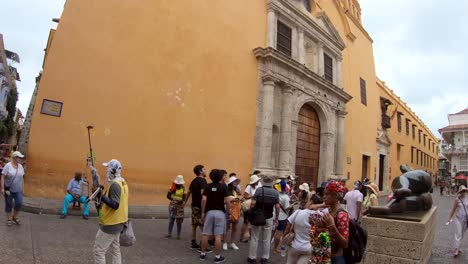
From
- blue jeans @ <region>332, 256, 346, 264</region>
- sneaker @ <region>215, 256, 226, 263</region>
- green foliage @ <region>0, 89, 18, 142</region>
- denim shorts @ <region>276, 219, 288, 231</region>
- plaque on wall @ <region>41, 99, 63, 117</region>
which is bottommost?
sneaker @ <region>215, 256, 226, 263</region>

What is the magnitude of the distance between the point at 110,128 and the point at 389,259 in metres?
7.69

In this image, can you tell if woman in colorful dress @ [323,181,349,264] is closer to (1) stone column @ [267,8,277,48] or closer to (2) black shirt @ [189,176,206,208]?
(2) black shirt @ [189,176,206,208]

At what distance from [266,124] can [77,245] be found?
25.9 ft

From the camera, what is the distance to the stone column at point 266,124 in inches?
469

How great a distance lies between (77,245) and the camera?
5410 mm

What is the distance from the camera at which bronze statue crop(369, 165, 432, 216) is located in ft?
15.0

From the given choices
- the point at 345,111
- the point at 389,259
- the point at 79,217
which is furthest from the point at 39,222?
the point at 345,111

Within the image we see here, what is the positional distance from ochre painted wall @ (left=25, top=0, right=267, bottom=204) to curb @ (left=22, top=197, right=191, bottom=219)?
321mm

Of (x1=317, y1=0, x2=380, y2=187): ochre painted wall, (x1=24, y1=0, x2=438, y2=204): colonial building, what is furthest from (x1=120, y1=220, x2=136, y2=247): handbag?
(x1=317, y1=0, x2=380, y2=187): ochre painted wall

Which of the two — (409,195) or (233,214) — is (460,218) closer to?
(409,195)

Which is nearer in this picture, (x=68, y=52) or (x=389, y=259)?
(x=389, y=259)

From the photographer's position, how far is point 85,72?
9.41 m

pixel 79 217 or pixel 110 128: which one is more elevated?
pixel 110 128

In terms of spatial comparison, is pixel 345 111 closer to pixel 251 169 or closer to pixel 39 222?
pixel 251 169
